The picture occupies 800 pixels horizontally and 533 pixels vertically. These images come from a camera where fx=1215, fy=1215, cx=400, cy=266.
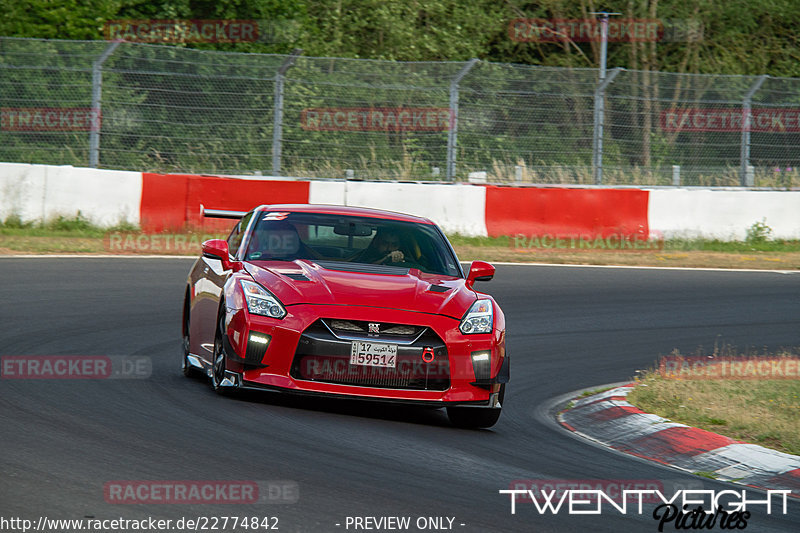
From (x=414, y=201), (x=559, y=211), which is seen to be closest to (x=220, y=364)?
(x=414, y=201)

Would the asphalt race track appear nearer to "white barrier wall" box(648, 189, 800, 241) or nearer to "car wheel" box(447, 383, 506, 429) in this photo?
"car wheel" box(447, 383, 506, 429)

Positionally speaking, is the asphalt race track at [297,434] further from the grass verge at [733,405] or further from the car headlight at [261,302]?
the grass verge at [733,405]

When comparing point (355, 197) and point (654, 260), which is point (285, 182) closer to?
point (355, 197)

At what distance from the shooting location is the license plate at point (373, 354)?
715 cm

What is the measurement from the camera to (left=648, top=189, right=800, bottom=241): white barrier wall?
2006 centimetres

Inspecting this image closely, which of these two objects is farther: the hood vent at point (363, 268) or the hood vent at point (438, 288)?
the hood vent at point (363, 268)

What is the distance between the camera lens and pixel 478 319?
7.62 metres

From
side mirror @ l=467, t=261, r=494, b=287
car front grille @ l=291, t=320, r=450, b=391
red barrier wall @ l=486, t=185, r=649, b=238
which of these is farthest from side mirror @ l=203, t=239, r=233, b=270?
red barrier wall @ l=486, t=185, r=649, b=238

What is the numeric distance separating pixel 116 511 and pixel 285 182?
1401 centimetres

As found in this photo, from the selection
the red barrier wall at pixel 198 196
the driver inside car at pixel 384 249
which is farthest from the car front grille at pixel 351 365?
the red barrier wall at pixel 198 196

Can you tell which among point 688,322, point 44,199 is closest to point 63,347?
point 688,322

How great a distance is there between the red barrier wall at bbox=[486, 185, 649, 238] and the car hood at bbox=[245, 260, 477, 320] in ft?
38.2

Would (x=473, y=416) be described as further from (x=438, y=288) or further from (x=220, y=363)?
(x=220, y=363)

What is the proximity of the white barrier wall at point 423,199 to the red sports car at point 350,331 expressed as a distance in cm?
1059
